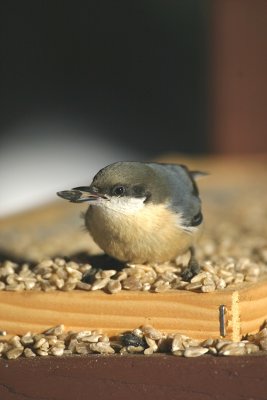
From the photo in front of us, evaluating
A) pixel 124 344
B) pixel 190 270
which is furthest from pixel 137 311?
pixel 190 270

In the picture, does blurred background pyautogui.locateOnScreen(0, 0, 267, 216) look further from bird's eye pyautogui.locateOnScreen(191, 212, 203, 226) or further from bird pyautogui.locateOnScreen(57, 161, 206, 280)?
bird pyautogui.locateOnScreen(57, 161, 206, 280)

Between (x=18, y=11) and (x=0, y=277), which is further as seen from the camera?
(x=18, y=11)

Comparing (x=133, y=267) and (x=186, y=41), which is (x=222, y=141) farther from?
(x=133, y=267)

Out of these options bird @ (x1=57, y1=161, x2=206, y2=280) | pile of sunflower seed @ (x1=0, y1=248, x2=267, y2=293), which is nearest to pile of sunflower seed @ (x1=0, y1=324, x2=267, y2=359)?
pile of sunflower seed @ (x1=0, y1=248, x2=267, y2=293)

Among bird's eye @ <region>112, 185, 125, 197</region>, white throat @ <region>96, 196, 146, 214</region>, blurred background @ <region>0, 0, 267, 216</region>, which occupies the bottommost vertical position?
blurred background @ <region>0, 0, 267, 216</region>

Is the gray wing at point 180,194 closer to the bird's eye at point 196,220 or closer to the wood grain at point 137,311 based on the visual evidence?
the bird's eye at point 196,220

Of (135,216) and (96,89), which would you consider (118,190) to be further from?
(96,89)

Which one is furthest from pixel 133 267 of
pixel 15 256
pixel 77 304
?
pixel 15 256
